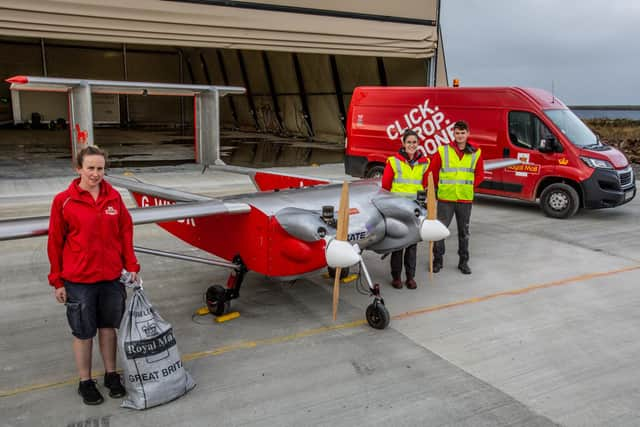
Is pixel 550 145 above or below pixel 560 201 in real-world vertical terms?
above

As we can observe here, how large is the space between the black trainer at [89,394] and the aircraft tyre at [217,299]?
1.63m

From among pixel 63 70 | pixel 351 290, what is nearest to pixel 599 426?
Result: pixel 351 290

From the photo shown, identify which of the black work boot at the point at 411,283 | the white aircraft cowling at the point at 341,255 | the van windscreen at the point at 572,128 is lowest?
the black work boot at the point at 411,283

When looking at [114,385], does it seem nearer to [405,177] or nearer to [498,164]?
[405,177]

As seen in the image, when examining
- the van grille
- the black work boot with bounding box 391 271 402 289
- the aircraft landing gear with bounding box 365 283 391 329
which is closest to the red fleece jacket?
the aircraft landing gear with bounding box 365 283 391 329

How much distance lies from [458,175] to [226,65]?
101ft

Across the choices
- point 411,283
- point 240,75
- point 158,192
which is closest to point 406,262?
point 411,283

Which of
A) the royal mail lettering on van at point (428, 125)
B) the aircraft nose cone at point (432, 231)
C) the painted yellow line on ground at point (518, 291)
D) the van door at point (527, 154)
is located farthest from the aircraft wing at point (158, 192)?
the van door at point (527, 154)

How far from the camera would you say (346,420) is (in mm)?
3598

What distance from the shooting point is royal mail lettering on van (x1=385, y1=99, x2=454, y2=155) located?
1098 centimetres

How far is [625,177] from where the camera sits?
9.80 meters

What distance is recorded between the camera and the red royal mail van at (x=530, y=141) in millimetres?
9562

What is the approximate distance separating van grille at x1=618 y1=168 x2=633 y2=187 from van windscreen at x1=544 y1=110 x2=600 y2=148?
2.49 feet

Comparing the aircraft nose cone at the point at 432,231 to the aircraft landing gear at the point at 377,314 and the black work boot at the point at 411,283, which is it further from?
the black work boot at the point at 411,283
